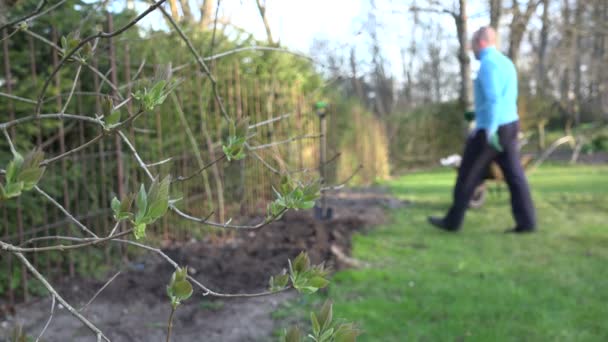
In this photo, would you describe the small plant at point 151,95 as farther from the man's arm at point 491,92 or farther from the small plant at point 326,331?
the man's arm at point 491,92

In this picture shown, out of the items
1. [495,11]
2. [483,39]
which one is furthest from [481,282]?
[495,11]

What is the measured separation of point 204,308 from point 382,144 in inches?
541

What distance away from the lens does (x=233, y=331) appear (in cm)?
317

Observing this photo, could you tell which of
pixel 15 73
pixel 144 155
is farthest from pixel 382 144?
pixel 15 73

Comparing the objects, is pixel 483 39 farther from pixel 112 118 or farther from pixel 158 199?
pixel 158 199

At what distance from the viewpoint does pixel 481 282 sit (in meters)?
4.09

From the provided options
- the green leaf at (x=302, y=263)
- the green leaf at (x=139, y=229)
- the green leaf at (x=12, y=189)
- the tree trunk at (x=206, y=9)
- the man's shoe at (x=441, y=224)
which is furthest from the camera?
the man's shoe at (x=441, y=224)

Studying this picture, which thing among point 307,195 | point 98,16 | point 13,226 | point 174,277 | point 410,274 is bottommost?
point 410,274

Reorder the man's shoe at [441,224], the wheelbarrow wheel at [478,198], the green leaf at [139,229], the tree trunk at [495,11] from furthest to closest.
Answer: the tree trunk at [495,11] → the wheelbarrow wheel at [478,198] → the man's shoe at [441,224] → the green leaf at [139,229]

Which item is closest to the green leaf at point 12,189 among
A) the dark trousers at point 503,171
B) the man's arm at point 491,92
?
the man's arm at point 491,92

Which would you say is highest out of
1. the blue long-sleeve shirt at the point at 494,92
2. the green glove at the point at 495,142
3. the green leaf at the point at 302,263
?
the blue long-sleeve shirt at the point at 494,92

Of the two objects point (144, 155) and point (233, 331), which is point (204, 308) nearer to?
point (233, 331)

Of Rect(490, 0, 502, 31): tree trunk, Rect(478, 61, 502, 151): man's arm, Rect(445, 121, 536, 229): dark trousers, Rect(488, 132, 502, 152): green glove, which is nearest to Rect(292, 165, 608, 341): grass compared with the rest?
Rect(445, 121, 536, 229): dark trousers

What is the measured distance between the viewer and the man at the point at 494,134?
5641mm
